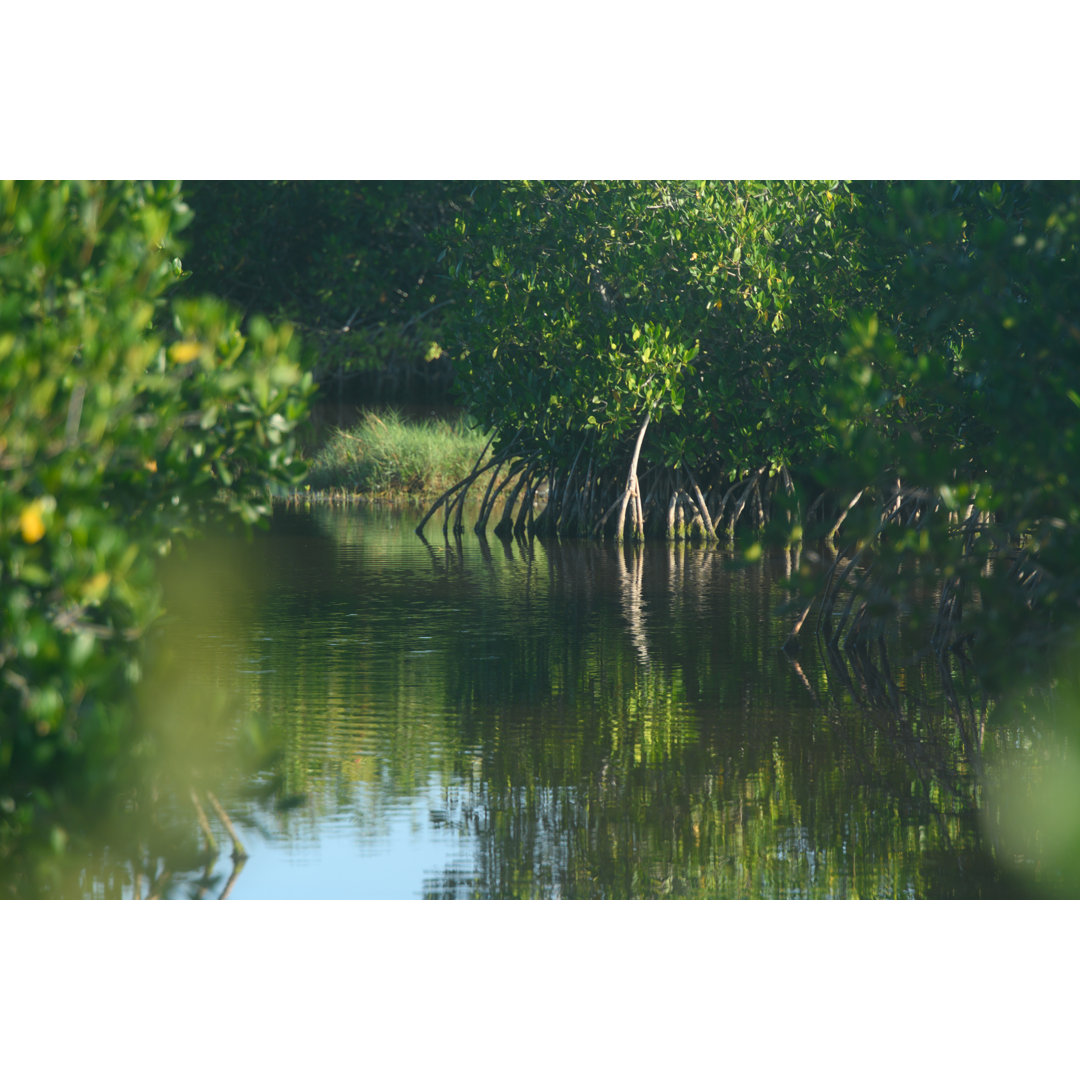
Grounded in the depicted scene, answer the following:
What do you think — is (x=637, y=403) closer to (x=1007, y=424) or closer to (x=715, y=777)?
(x=715, y=777)

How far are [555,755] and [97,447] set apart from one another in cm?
418

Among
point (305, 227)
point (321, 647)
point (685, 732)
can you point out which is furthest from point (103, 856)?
point (305, 227)

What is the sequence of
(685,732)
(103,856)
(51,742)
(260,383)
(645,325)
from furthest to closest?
1. (645,325)
2. (685,732)
3. (103,856)
4. (260,383)
5. (51,742)

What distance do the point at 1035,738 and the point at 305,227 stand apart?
26.1 metres

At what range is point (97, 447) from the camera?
527cm

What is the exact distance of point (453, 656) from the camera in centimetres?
1176

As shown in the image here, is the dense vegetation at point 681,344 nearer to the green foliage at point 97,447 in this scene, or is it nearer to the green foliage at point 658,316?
the green foliage at point 658,316

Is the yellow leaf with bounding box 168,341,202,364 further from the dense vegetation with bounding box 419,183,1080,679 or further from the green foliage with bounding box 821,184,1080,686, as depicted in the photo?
the dense vegetation with bounding box 419,183,1080,679

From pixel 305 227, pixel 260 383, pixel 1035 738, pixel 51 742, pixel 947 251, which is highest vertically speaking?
pixel 305 227

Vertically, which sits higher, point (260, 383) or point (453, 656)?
point (260, 383)

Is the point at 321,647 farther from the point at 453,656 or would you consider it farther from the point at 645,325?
the point at 645,325

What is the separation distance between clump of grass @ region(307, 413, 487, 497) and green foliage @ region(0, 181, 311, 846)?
21828mm

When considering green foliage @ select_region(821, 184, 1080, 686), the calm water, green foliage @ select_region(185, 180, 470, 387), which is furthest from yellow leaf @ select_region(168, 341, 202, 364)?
green foliage @ select_region(185, 180, 470, 387)

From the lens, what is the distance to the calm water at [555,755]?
676 centimetres
